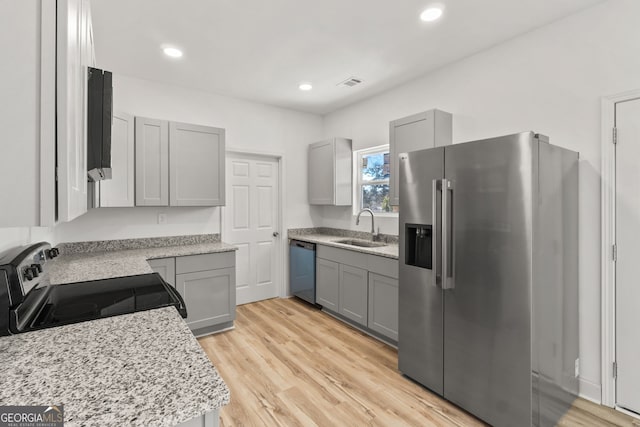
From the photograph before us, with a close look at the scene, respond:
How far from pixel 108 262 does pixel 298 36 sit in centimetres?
233

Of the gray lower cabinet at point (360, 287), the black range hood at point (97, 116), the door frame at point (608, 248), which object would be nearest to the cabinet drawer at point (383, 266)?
the gray lower cabinet at point (360, 287)

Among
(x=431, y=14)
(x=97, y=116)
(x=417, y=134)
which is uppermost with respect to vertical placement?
(x=431, y=14)

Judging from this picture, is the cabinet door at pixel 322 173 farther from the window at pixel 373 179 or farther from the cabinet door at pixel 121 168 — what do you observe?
the cabinet door at pixel 121 168

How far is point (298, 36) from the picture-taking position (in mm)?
2518

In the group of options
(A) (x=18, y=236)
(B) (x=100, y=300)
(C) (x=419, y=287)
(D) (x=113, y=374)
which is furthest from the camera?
(C) (x=419, y=287)

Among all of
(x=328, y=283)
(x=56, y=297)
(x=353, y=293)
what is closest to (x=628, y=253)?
(x=353, y=293)

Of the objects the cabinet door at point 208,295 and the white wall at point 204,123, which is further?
the white wall at point 204,123

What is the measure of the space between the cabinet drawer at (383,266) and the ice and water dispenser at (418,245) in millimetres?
516

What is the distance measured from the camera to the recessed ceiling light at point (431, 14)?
2146mm

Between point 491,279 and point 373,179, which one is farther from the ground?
Result: point 373,179

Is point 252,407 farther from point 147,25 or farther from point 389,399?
point 147,25

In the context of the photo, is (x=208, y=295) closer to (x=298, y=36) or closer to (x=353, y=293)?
(x=353, y=293)

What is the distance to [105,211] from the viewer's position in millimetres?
3162

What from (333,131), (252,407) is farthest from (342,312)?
(333,131)
